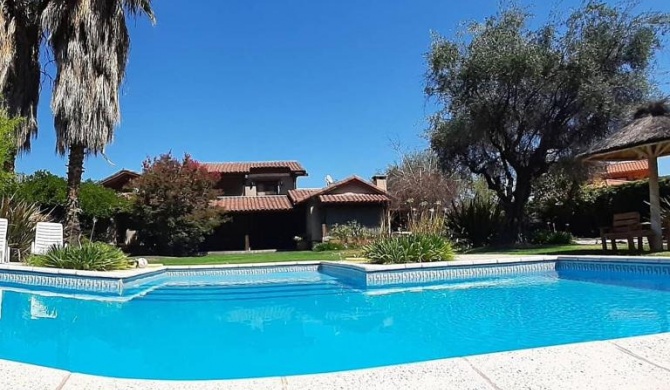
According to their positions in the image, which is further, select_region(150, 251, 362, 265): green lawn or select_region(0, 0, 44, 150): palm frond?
select_region(150, 251, 362, 265): green lawn

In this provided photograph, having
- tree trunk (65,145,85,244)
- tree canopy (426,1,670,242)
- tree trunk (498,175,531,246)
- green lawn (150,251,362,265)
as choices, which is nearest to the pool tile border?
green lawn (150,251,362,265)

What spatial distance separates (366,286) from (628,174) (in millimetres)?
36664

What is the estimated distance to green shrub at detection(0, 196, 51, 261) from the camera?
46.5 feet

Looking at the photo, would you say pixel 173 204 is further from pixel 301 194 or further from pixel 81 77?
pixel 301 194

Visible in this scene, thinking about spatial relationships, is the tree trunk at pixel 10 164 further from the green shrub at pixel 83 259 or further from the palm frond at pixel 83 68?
the green shrub at pixel 83 259

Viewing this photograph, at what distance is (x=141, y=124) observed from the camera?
855 inches

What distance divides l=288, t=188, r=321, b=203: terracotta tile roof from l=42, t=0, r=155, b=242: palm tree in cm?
1217

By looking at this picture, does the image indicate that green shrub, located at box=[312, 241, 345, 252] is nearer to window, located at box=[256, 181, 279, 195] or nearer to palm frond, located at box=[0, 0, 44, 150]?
window, located at box=[256, 181, 279, 195]

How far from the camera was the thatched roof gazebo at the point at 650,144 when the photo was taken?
12367 millimetres

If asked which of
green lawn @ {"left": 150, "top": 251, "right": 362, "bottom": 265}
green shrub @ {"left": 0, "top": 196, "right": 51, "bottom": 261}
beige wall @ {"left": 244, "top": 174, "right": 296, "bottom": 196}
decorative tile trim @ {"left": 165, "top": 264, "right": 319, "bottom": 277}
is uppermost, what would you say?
beige wall @ {"left": 244, "top": 174, "right": 296, "bottom": 196}

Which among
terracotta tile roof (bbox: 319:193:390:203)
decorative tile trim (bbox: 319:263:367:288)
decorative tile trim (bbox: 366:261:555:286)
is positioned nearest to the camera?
decorative tile trim (bbox: 366:261:555:286)

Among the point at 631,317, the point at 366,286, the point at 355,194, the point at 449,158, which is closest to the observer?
the point at 631,317

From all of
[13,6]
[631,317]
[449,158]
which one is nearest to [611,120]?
[449,158]

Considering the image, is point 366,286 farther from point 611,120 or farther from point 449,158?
point 611,120
